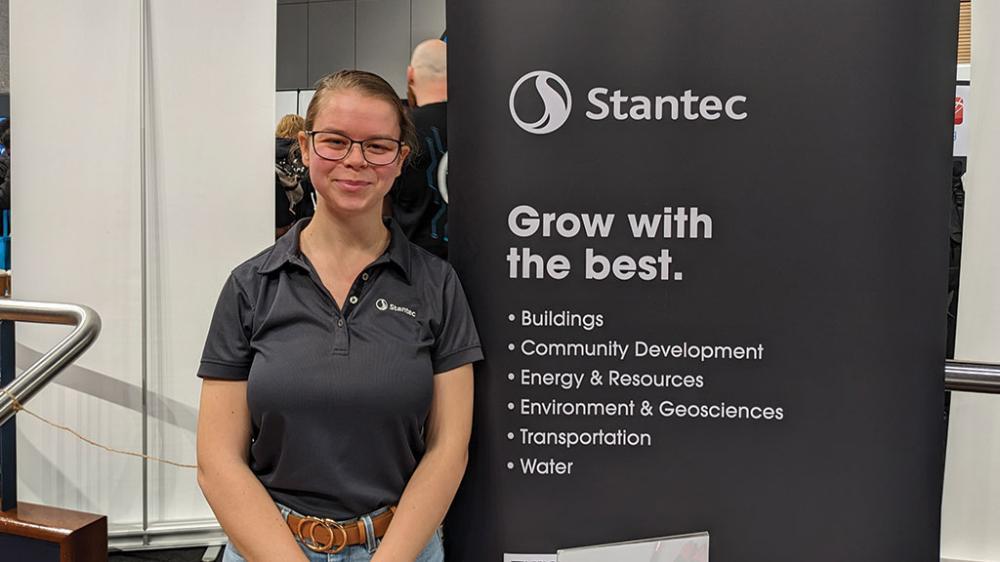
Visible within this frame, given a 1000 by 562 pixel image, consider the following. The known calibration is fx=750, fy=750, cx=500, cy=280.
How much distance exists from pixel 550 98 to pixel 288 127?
1.80m

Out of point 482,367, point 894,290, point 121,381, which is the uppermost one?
point 894,290

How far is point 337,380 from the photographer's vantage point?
123cm

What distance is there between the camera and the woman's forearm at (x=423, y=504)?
1240 millimetres

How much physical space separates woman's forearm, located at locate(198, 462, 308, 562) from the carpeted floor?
5.98 ft

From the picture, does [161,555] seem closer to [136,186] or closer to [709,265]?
[136,186]

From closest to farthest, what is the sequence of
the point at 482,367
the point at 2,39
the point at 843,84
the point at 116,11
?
1. the point at 843,84
2. the point at 482,367
3. the point at 116,11
4. the point at 2,39

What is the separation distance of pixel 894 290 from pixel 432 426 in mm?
827

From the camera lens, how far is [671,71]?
4.24 ft

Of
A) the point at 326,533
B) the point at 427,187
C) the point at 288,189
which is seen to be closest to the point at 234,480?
the point at 326,533

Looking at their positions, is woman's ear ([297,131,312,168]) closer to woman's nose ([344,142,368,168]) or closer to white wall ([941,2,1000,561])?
woman's nose ([344,142,368,168])

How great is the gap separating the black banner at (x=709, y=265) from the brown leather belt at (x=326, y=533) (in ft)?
0.85

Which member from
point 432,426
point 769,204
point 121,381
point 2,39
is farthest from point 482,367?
point 2,39

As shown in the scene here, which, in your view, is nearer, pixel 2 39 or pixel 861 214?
pixel 861 214

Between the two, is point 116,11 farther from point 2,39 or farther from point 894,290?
point 894,290
